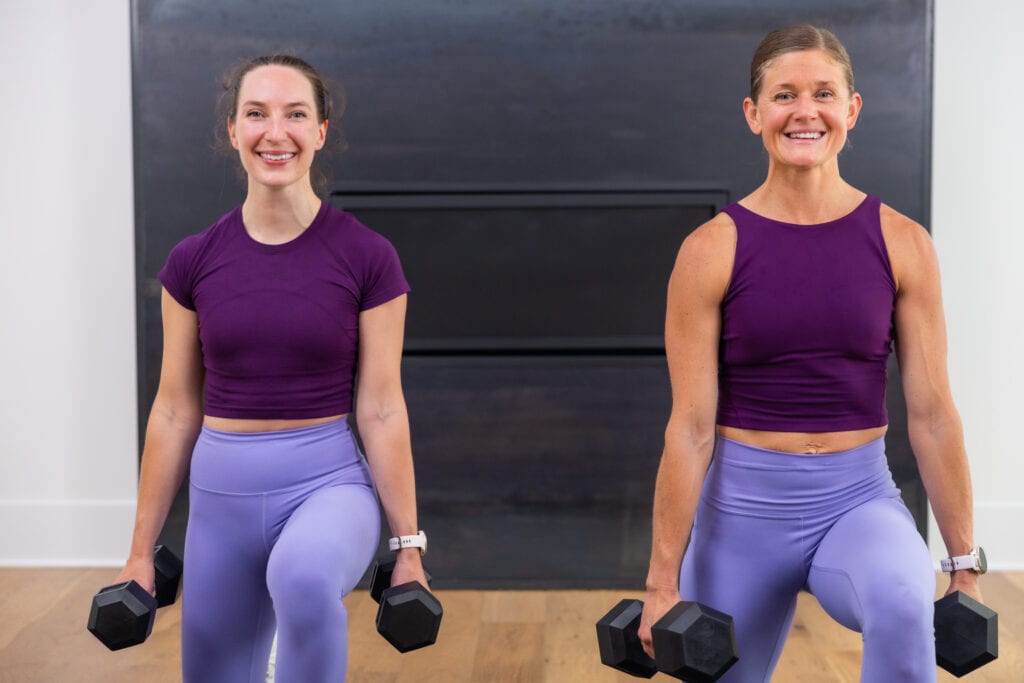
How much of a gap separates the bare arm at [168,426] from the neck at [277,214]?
0.59ft

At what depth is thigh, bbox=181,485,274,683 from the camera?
1.88m

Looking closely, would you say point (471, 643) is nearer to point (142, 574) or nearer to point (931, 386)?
point (142, 574)

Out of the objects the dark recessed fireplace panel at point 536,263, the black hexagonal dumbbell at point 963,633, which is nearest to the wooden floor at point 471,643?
the dark recessed fireplace panel at point 536,263

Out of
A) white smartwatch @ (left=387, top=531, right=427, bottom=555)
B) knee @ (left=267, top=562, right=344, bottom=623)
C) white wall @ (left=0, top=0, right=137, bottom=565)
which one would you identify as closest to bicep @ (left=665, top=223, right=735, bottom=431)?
white smartwatch @ (left=387, top=531, right=427, bottom=555)

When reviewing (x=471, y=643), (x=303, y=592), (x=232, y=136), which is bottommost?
(x=471, y=643)

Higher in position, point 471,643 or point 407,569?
point 407,569

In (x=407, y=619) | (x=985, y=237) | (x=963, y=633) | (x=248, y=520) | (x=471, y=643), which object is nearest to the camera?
(x=963, y=633)

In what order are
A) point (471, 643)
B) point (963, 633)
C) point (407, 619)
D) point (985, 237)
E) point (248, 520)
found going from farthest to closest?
point (985, 237) < point (471, 643) < point (248, 520) < point (407, 619) < point (963, 633)

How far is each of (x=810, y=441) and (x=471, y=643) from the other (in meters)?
1.56

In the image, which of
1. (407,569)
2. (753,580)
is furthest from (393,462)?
(753,580)

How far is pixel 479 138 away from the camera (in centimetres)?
351

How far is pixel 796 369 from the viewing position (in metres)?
1.76

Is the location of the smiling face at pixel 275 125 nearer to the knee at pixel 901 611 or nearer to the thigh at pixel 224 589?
the thigh at pixel 224 589

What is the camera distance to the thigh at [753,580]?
1.77 meters
